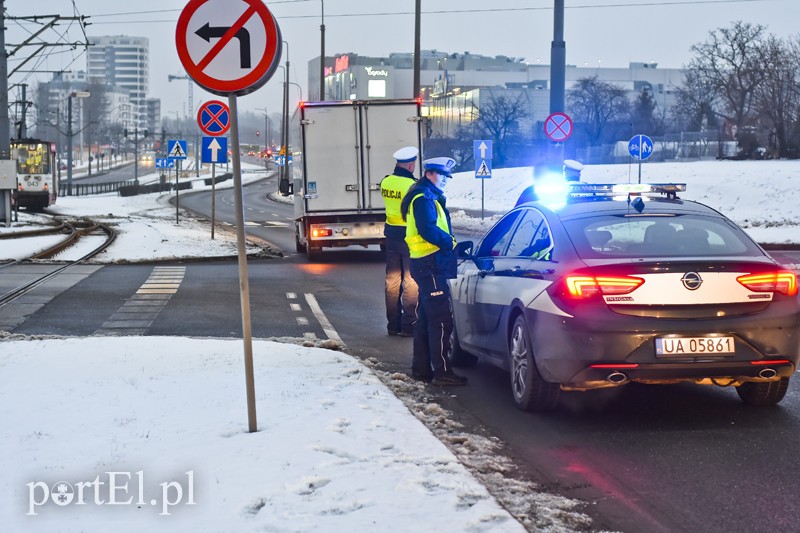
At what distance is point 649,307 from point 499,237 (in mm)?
2388

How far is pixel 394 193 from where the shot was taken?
11531 millimetres

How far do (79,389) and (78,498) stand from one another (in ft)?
9.53

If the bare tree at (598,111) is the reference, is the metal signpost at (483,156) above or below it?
below

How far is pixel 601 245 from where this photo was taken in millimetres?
7703

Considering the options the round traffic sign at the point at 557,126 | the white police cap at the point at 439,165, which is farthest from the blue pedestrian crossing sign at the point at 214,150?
the white police cap at the point at 439,165

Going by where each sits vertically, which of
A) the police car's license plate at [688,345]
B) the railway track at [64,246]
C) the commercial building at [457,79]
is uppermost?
the commercial building at [457,79]

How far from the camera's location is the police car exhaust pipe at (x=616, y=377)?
718 cm

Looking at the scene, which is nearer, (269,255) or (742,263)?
(742,263)

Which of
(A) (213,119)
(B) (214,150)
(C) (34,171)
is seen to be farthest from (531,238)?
(C) (34,171)

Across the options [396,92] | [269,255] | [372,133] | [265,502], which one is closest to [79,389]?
[265,502]

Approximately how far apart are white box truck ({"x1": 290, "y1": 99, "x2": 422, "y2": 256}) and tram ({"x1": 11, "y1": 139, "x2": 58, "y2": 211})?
1341 inches

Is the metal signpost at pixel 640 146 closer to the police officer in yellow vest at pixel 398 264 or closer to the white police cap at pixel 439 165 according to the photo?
the police officer in yellow vest at pixel 398 264

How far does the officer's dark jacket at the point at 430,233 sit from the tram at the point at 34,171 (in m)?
47.4

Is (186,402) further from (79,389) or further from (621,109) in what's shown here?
(621,109)
